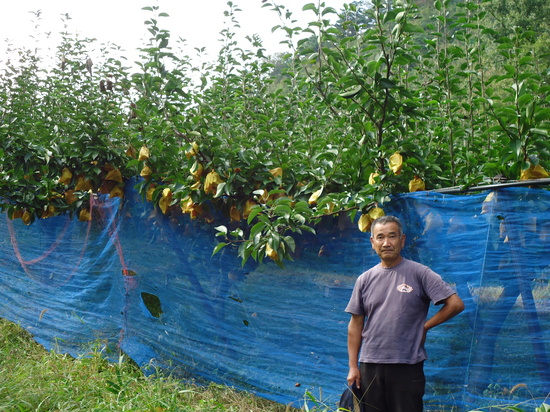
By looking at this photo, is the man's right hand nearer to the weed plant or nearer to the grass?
the weed plant

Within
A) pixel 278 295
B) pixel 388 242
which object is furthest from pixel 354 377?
pixel 278 295

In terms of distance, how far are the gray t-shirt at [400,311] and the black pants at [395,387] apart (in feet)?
0.13

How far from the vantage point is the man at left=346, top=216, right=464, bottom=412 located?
2447mm

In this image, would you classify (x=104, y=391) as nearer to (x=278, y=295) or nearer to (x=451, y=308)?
(x=278, y=295)

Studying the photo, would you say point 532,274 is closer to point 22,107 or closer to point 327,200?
point 327,200

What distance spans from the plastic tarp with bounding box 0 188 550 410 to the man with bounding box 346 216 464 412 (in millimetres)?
262

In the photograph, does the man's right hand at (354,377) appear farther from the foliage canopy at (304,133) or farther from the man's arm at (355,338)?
the foliage canopy at (304,133)

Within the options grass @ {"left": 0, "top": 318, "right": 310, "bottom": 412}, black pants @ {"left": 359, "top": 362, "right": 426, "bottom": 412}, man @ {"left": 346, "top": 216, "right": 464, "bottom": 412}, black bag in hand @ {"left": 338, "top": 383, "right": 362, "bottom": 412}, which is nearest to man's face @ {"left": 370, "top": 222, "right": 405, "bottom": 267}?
man @ {"left": 346, "top": 216, "right": 464, "bottom": 412}

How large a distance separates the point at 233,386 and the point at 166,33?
85.7 inches

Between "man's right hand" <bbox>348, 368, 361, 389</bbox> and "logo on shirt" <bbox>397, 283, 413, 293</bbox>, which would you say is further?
"man's right hand" <bbox>348, 368, 361, 389</bbox>

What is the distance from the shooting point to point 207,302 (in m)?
3.80

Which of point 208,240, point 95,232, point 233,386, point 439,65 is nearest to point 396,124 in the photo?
point 439,65

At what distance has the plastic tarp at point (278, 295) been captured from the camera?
8.19 ft

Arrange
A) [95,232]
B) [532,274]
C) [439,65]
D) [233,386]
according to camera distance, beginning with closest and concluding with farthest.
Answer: [532,274] → [439,65] → [233,386] → [95,232]
